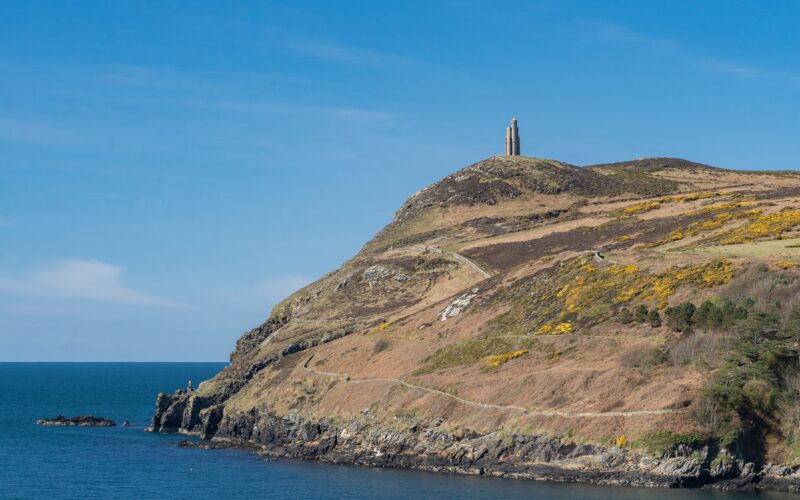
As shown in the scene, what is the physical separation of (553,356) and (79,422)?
73.9 metres

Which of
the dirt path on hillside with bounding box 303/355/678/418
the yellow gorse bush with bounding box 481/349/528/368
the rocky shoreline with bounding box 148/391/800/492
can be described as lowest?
the rocky shoreline with bounding box 148/391/800/492

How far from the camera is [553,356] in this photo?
91000 millimetres

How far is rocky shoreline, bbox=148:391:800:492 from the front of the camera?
7056cm

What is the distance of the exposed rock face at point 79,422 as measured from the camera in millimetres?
132750

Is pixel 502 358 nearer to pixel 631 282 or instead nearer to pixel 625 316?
pixel 625 316

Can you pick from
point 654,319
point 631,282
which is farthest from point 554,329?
point 654,319

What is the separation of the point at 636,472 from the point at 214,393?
218 ft

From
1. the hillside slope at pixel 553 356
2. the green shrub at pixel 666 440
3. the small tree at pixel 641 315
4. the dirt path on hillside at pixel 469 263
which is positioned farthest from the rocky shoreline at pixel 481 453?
the dirt path on hillside at pixel 469 263

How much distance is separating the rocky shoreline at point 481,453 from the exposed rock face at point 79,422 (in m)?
22.5

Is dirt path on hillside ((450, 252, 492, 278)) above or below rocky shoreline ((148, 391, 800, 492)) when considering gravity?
above

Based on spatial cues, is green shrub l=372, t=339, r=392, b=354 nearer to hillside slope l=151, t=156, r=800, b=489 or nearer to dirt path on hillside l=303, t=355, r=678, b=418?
hillside slope l=151, t=156, r=800, b=489

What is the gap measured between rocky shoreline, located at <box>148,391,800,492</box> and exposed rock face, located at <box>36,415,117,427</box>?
22.5 meters

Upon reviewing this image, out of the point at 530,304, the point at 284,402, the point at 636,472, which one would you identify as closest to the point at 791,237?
the point at 530,304

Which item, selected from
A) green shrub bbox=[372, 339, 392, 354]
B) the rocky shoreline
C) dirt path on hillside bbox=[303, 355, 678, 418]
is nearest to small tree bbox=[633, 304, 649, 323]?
→ dirt path on hillside bbox=[303, 355, 678, 418]
